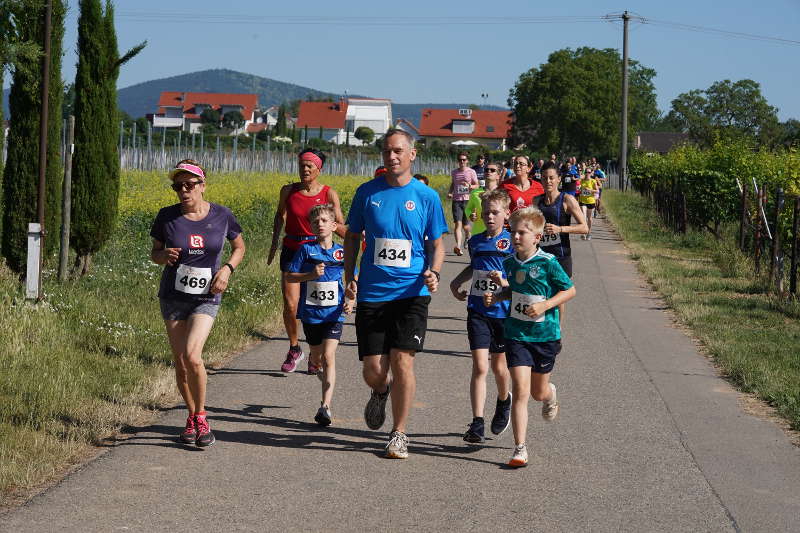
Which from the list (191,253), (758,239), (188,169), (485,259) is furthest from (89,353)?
(758,239)

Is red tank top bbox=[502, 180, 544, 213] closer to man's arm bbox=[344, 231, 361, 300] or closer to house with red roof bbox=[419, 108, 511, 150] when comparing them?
man's arm bbox=[344, 231, 361, 300]

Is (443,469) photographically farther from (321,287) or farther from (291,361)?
(291,361)

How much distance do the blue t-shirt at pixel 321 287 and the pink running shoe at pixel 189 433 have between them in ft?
5.31

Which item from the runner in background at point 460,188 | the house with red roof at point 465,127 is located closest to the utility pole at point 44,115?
the runner in background at point 460,188

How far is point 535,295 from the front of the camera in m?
7.23

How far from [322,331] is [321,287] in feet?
1.04

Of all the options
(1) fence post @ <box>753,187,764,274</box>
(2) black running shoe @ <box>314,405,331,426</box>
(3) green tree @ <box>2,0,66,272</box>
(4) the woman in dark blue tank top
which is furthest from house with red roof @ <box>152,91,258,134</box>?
(2) black running shoe @ <box>314,405,331,426</box>

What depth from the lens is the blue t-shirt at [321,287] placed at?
8719 mm

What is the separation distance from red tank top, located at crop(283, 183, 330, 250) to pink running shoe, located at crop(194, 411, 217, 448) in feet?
10.3

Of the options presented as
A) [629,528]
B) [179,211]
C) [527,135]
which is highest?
[527,135]

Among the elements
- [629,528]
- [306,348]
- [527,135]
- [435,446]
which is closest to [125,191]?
[306,348]

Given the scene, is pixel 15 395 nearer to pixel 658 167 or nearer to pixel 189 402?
pixel 189 402

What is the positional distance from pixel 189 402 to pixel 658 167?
43077 millimetres

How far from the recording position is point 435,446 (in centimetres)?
754
